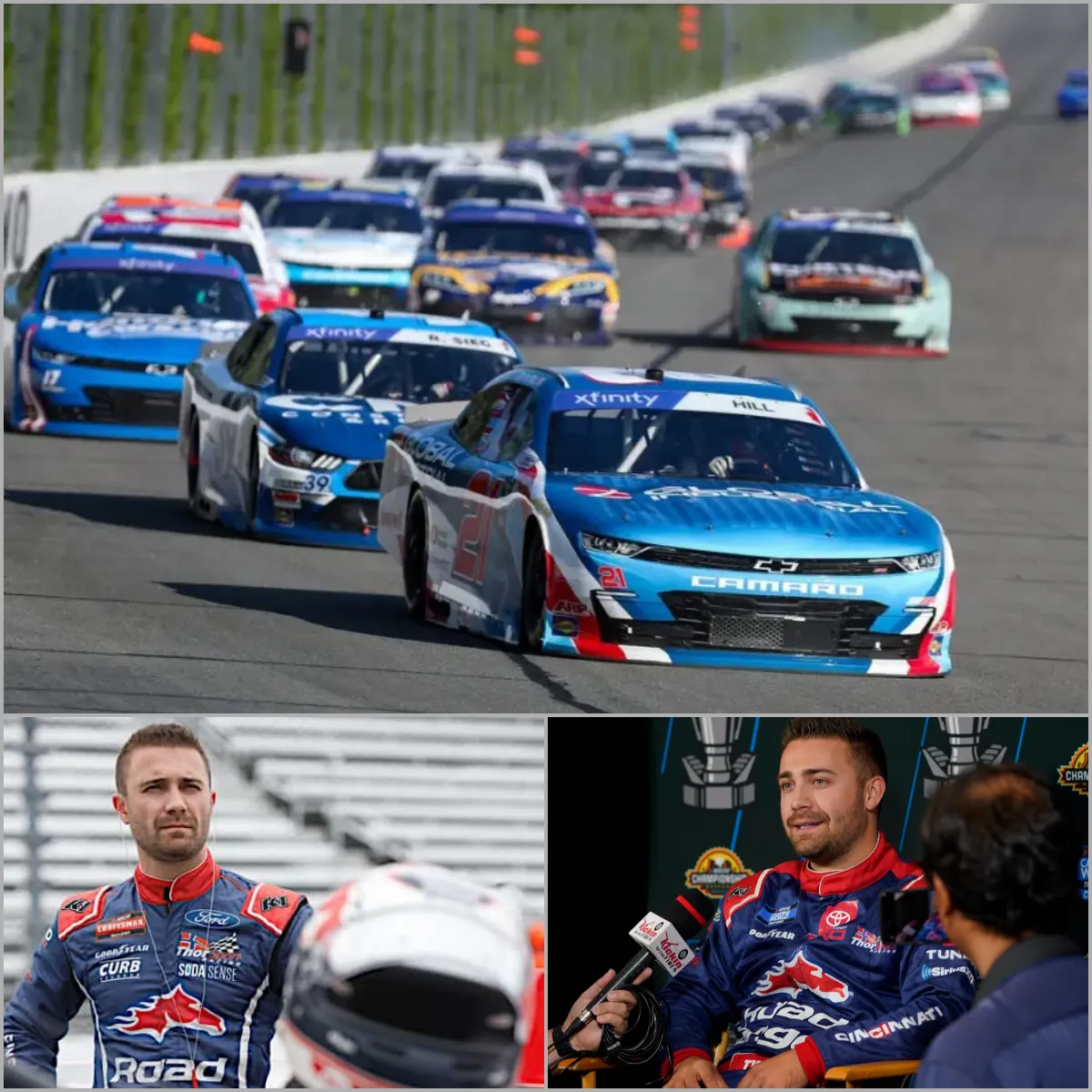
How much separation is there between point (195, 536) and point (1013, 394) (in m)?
12.9

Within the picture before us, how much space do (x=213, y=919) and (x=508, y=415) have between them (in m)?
5.69

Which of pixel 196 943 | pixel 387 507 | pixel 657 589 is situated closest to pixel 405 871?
pixel 196 943

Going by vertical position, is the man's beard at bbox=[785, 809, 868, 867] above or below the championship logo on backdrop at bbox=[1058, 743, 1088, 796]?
below

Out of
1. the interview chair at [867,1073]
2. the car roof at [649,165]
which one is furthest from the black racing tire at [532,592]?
the car roof at [649,165]

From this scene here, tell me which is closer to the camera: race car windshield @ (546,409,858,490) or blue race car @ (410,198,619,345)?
race car windshield @ (546,409,858,490)

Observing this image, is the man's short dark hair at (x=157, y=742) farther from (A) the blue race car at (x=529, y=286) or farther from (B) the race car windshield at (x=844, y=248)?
(B) the race car windshield at (x=844, y=248)

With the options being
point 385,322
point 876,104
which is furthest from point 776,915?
point 876,104

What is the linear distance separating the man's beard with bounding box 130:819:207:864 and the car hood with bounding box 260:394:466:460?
7.41 meters

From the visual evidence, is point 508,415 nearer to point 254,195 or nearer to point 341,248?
point 341,248

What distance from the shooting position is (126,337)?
19656 millimetres

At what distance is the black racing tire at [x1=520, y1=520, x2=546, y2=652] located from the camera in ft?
36.1

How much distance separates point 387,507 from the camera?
43.2ft

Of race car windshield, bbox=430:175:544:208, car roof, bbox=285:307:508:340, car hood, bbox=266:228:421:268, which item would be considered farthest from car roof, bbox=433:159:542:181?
car roof, bbox=285:307:508:340

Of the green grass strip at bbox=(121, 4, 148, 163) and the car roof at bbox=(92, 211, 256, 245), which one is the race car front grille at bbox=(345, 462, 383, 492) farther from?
the green grass strip at bbox=(121, 4, 148, 163)
